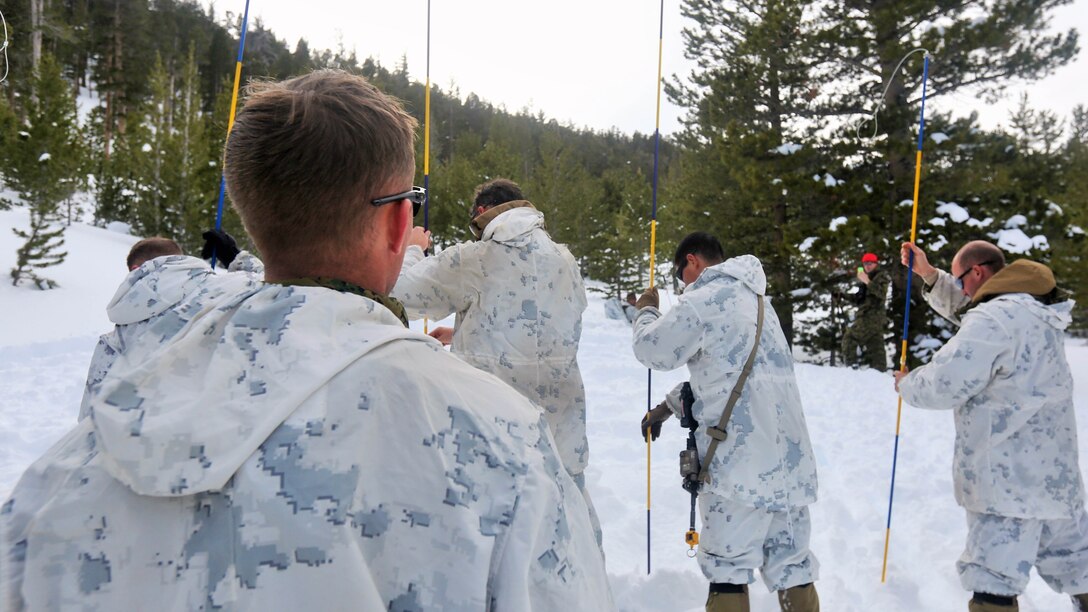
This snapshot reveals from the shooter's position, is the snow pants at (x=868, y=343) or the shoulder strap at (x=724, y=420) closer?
the shoulder strap at (x=724, y=420)

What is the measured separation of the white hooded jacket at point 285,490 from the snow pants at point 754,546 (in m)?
2.43

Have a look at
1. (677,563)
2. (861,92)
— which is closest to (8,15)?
(861,92)

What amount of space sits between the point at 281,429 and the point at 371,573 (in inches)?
7.9

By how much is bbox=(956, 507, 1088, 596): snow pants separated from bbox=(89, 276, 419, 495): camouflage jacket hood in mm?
3358

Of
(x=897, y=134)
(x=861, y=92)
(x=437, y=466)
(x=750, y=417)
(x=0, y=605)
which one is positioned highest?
(x=861, y=92)

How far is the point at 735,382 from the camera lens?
3076mm

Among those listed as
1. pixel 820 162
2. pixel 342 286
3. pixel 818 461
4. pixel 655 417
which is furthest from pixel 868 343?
pixel 342 286

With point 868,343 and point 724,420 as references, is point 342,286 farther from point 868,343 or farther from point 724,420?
point 868,343

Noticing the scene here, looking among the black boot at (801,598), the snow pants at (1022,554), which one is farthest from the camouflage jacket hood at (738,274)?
the snow pants at (1022,554)

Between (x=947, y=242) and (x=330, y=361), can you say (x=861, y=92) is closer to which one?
(x=947, y=242)

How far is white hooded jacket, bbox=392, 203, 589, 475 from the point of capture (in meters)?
3.21

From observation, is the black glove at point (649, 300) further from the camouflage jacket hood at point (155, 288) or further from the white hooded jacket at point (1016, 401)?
the camouflage jacket hood at point (155, 288)

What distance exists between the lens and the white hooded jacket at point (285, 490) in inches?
29.3

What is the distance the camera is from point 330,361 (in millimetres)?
786
